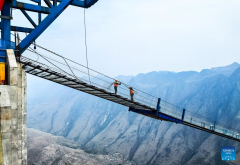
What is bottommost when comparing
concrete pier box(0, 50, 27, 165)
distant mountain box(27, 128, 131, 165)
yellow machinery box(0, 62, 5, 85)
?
distant mountain box(27, 128, 131, 165)

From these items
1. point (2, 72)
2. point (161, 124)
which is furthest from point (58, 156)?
point (2, 72)

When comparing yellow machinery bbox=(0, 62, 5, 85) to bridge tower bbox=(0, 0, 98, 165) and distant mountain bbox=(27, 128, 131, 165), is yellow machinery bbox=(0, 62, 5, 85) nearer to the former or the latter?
bridge tower bbox=(0, 0, 98, 165)

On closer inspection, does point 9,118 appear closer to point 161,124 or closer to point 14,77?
point 14,77

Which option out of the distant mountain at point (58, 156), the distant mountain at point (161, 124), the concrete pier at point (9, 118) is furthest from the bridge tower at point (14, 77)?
the distant mountain at point (161, 124)

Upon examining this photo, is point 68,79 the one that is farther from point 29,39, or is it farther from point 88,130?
point 88,130

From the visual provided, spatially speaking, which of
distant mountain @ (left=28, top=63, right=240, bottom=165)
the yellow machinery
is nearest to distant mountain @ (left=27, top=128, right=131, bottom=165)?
distant mountain @ (left=28, top=63, right=240, bottom=165)
